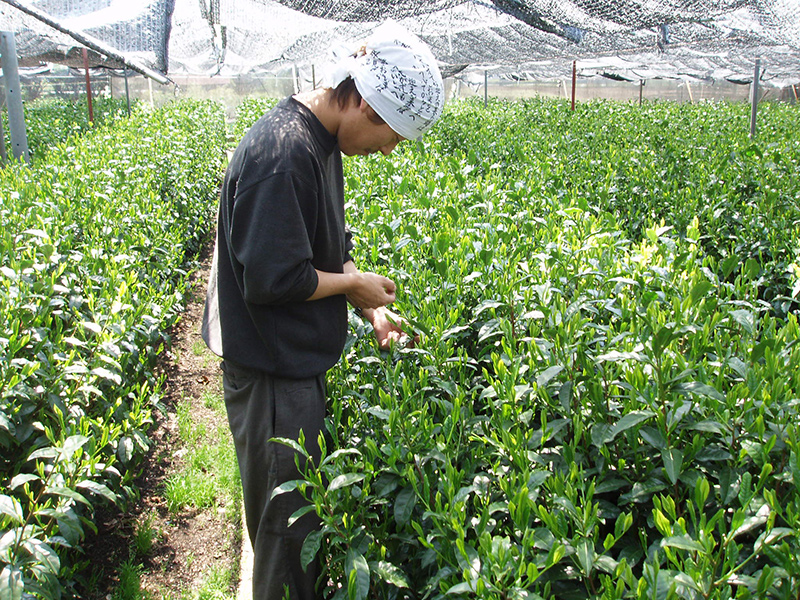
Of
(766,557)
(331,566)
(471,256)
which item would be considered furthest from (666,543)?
(471,256)

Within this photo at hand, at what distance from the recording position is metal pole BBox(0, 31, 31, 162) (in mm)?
7539

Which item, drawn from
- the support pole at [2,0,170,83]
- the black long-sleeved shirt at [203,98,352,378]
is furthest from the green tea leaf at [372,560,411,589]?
the support pole at [2,0,170,83]

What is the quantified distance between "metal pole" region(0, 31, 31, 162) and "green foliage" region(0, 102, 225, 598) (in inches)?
98.9

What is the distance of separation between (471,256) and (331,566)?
4.36ft

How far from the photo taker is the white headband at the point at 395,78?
180 cm

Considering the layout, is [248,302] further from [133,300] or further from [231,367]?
[133,300]

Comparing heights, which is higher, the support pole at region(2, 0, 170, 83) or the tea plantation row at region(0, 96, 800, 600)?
the support pole at region(2, 0, 170, 83)

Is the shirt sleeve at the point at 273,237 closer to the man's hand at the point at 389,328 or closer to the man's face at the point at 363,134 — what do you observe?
the man's face at the point at 363,134

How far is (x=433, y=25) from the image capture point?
398 inches

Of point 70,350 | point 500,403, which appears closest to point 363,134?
point 500,403

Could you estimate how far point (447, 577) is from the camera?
1.27 m

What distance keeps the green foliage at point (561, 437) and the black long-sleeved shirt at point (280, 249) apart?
213mm

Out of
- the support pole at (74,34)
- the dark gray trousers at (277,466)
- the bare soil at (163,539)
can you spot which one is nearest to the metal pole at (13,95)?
the support pole at (74,34)

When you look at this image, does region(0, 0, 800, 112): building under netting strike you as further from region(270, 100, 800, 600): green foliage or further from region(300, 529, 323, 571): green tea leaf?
region(300, 529, 323, 571): green tea leaf
